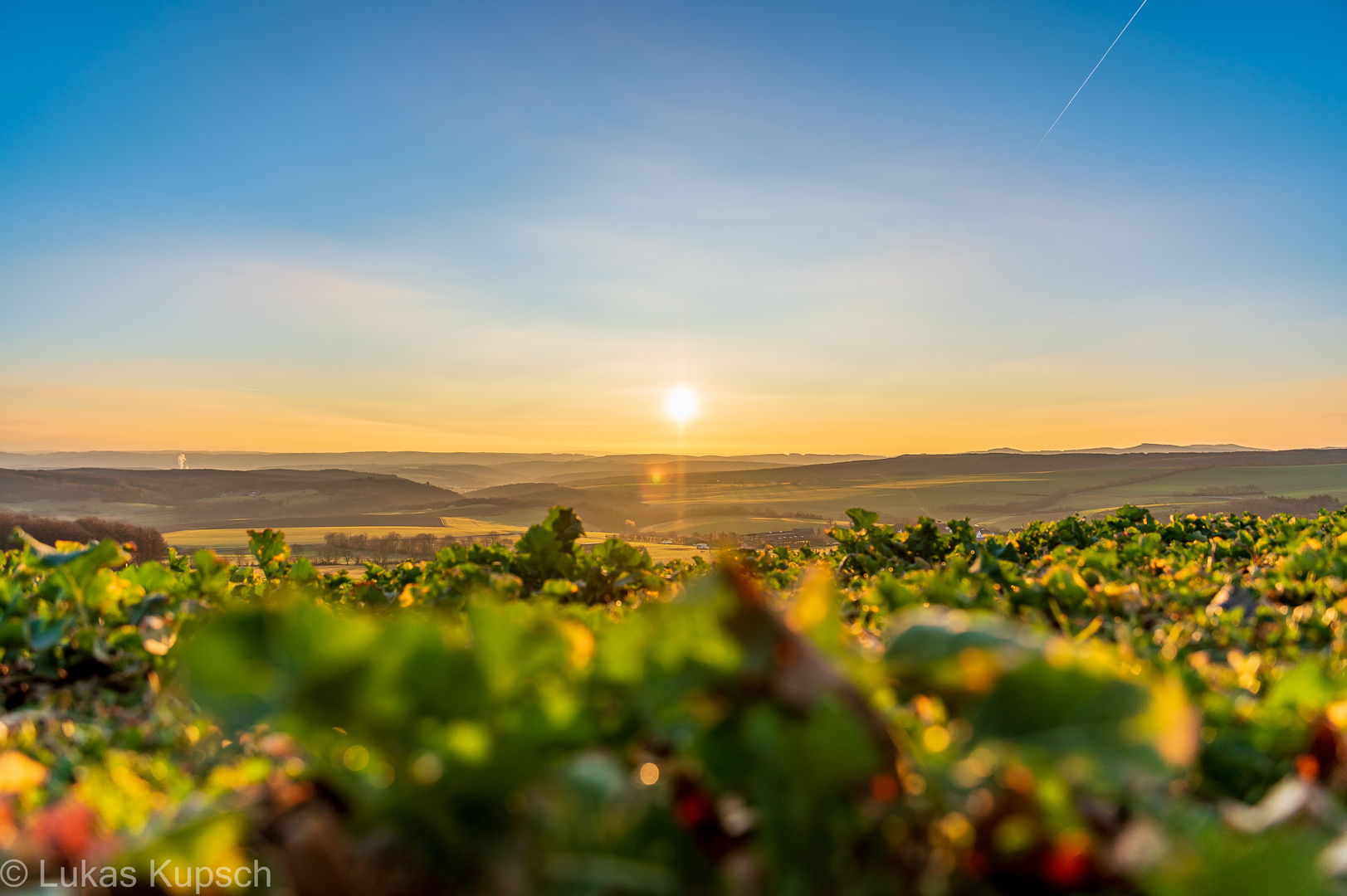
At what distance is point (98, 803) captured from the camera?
142 centimetres

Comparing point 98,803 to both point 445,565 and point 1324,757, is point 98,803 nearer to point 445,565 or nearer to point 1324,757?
point 1324,757

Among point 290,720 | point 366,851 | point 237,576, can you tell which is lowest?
point 237,576

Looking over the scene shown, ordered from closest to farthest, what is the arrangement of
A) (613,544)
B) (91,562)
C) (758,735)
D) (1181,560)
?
1. (758,735)
2. (91,562)
3. (1181,560)
4. (613,544)

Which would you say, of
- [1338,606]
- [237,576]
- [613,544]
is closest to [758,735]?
[1338,606]

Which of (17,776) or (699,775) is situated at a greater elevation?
(699,775)

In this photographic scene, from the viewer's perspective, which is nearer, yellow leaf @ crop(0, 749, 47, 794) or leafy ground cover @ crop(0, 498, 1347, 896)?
leafy ground cover @ crop(0, 498, 1347, 896)

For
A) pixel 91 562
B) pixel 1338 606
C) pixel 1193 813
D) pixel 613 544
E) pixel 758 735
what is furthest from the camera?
pixel 613 544

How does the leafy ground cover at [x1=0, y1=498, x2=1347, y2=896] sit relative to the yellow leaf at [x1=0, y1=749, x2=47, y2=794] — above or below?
above

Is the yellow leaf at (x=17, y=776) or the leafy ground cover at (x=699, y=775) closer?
the leafy ground cover at (x=699, y=775)

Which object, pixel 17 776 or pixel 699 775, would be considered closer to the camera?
pixel 699 775

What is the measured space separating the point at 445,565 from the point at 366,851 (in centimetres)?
482

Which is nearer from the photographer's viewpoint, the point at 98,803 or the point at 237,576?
the point at 98,803

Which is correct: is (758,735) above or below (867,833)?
above

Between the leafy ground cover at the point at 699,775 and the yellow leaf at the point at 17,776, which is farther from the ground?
the leafy ground cover at the point at 699,775
